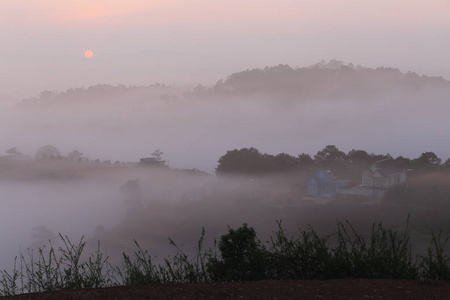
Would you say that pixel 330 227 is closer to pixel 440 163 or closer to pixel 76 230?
pixel 440 163

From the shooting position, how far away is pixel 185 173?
111 m

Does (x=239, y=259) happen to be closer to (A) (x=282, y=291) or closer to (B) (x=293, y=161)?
(A) (x=282, y=291)

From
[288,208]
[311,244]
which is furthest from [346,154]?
[311,244]

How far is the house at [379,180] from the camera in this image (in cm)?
6969

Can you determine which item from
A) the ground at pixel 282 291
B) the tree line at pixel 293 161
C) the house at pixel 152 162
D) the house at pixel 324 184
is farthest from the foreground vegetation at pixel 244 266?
the house at pixel 152 162

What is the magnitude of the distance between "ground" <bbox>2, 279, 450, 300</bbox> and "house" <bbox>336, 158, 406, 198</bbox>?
61.0m

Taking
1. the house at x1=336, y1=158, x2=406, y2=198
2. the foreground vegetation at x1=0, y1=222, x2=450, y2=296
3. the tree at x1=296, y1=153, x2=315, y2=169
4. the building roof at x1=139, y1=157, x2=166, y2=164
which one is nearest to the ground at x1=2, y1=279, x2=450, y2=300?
the foreground vegetation at x1=0, y1=222, x2=450, y2=296

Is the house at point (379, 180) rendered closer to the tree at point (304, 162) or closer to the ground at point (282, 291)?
the tree at point (304, 162)

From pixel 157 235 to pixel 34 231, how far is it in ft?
109

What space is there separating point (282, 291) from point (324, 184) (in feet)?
219

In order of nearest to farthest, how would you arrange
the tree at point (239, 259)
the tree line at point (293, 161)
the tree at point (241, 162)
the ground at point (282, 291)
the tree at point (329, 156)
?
the ground at point (282, 291)
the tree at point (239, 259)
the tree line at point (293, 161)
the tree at point (329, 156)
the tree at point (241, 162)

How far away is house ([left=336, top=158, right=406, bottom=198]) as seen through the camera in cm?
6969

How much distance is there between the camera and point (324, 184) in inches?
2965

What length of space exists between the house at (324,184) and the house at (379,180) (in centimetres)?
149
